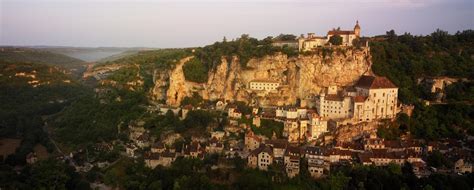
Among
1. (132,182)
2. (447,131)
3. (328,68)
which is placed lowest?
(132,182)

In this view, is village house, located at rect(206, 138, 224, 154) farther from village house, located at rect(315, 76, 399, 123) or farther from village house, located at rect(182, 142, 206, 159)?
village house, located at rect(315, 76, 399, 123)

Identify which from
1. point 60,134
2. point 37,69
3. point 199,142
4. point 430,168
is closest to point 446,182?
point 430,168

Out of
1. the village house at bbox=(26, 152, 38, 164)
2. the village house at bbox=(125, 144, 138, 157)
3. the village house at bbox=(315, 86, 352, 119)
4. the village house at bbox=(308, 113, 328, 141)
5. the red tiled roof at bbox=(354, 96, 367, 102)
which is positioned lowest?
the village house at bbox=(26, 152, 38, 164)

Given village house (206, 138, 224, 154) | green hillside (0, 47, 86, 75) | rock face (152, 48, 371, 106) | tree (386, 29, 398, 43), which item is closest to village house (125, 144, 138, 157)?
rock face (152, 48, 371, 106)

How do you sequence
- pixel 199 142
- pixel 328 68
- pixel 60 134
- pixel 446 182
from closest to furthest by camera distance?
pixel 446 182 → pixel 199 142 → pixel 328 68 → pixel 60 134

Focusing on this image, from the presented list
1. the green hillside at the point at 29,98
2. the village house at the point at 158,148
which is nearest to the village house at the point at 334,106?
the village house at the point at 158,148

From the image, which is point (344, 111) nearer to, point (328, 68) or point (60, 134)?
point (328, 68)

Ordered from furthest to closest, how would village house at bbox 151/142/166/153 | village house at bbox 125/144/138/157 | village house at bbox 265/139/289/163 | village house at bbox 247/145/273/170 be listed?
village house at bbox 125/144/138/157 < village house at bbox 151/142/166/153 < village house at bbox 265/139/289/163 < village house at bbox 247/145/273/170

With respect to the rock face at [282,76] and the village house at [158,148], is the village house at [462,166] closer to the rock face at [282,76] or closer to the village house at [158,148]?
the rock face at [282,76]
